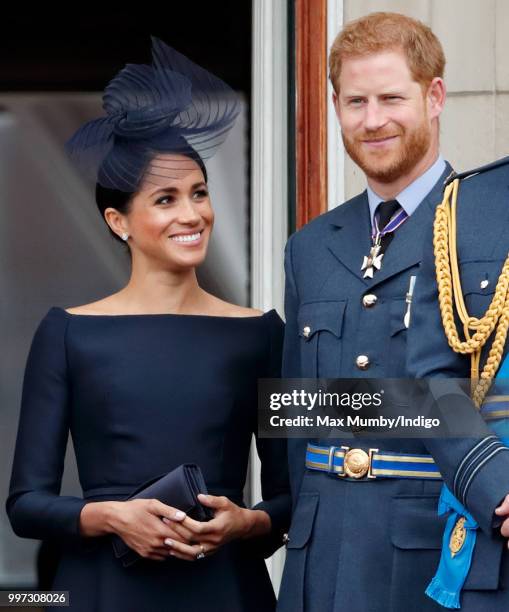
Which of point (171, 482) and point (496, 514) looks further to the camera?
point (171, 482)

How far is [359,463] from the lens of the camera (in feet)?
10.8

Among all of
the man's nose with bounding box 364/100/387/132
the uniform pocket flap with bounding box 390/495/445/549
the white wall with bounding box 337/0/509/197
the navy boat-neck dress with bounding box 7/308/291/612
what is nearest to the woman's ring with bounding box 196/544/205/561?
the navy boat-neck dress with bounding box 7/308/291/612

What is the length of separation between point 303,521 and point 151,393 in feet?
1.52

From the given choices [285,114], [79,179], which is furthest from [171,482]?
[79,179]

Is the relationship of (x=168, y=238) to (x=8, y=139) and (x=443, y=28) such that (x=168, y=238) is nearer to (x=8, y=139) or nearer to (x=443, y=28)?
(x=443, y=28)

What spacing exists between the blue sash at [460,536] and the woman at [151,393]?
621mm

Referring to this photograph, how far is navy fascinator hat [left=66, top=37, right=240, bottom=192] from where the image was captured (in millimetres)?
3695

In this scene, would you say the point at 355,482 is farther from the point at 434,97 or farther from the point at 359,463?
the point at 434,97

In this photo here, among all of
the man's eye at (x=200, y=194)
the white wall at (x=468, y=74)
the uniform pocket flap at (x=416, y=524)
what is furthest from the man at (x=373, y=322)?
the white wall at (x=468, y=74)

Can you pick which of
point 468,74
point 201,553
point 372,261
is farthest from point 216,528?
point 468,74

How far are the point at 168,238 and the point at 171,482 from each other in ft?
1.97

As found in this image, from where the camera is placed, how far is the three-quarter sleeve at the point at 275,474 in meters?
3.63

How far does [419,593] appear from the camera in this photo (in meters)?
3.20

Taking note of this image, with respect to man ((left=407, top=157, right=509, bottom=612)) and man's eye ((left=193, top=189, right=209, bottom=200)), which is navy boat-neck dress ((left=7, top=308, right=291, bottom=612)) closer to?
man's eye ((left=193, top=189, right=209, bottom=200))
